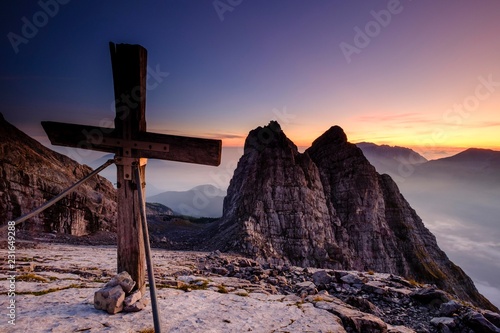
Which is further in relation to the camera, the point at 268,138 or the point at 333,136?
the point at 333,136

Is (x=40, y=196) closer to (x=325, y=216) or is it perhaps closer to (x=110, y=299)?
(x=110, y=299)

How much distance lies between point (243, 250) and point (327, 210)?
28352 mm

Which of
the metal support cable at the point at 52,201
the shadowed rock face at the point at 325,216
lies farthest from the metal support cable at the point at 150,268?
the shadowed rock face at the point at 325,216

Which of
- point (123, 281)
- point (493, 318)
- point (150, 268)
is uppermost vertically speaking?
point (150, 268)

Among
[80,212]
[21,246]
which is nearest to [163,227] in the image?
[80,212]

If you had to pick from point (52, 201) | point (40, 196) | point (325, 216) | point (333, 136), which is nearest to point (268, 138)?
point (325, 216)

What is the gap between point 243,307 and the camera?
7879 mm

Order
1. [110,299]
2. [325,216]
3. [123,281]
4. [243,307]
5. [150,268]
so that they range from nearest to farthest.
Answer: [150,268], [110,299], [123,281], [243,307], [325,216]

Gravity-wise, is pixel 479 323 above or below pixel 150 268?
below

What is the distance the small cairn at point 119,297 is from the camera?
616cm

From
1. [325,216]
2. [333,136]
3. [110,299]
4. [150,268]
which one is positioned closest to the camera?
[150,268]

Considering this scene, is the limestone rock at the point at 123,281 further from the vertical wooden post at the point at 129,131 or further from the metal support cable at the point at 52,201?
the metal support cable at the point at 52,201

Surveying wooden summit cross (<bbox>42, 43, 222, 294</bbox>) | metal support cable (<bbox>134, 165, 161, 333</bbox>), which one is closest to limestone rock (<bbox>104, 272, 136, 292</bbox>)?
wooden summit cross (<bbox>42, 43, 222, 294</bbox>)

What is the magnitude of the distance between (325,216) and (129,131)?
49.6 meters
